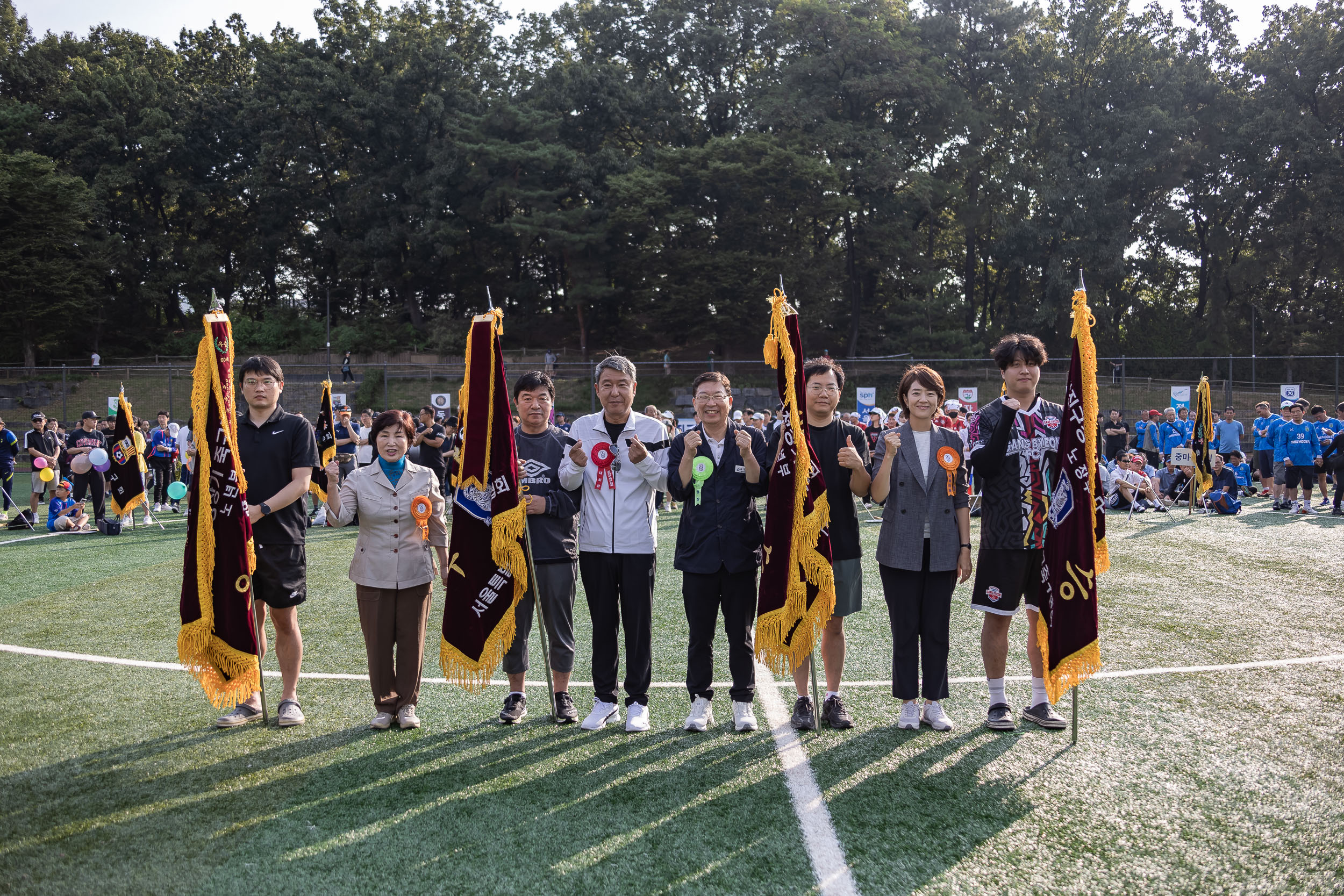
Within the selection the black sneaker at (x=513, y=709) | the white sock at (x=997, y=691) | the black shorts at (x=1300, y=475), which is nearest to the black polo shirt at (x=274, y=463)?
the black sneaker at (x=513, y=709)

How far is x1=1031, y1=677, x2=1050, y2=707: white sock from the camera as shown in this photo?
4.80 m

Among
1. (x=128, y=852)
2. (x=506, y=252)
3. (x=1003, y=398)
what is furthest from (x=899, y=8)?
(x=128, y=852)

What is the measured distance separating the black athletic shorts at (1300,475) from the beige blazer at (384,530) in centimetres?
1584

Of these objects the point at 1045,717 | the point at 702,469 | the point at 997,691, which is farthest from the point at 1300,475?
the point at 702,469

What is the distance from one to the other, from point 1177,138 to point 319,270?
43598 mm

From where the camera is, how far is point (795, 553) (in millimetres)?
4559

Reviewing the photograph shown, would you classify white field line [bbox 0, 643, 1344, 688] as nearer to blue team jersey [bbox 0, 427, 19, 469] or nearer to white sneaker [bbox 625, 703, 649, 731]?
white sneaker [bbox 625, 703, 649, 731]

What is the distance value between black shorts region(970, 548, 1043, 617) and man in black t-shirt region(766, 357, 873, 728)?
63 cm

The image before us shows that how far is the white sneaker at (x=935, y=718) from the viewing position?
4.65 meters

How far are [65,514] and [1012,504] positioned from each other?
14.2 metres

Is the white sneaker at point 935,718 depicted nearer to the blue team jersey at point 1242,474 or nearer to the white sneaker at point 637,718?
the white sneaker at point 637,718

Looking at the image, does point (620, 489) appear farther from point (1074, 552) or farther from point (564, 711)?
point (1074, 552)

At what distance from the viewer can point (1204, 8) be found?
43469 mm

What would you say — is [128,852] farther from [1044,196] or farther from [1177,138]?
[1177,138]
